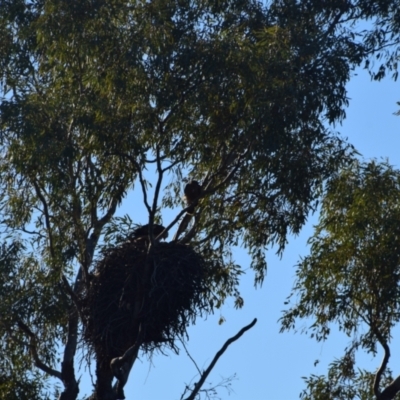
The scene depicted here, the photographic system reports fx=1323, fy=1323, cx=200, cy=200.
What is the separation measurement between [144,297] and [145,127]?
77.7 inches

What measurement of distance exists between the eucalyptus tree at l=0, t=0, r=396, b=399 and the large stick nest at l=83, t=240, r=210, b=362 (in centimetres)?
48

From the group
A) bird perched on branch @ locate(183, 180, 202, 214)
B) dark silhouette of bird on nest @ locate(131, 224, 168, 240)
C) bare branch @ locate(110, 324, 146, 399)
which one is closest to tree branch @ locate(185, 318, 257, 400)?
bare branch @ locate(110, 324, 146, 399)

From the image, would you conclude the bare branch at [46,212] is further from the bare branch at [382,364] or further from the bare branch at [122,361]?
the bare branch at [382,364]

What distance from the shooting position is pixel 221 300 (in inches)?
679

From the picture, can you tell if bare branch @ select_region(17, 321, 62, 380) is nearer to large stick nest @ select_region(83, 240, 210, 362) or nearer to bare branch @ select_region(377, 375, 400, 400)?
large stick nest @ select_region(83, 240, 210, 362)

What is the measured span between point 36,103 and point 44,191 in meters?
1.16

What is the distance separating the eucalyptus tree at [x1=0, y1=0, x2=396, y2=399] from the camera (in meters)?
14.7

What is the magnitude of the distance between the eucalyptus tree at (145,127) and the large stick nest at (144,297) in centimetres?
48

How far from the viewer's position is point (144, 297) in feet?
45.6

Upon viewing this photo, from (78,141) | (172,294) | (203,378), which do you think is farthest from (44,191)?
(203,378)

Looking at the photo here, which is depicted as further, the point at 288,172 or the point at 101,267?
the point at 288,172

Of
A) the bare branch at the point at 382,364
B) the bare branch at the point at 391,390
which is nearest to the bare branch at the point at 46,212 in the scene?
the bare branch at the point at 382,364

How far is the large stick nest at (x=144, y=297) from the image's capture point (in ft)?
45.6

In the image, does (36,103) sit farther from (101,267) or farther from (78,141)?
(101,267)
